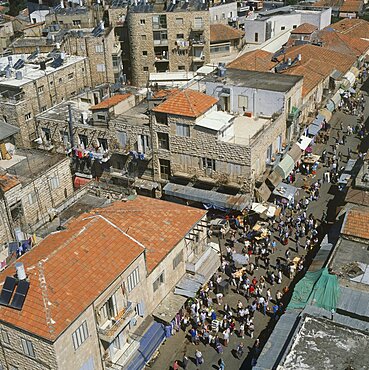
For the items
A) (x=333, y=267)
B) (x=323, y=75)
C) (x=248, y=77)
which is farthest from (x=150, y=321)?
(x=323, y=75)

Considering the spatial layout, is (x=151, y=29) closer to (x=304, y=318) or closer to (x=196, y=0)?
(x=196, y=0)

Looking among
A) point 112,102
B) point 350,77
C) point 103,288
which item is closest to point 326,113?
point 350,77

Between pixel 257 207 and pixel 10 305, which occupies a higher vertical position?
pixel 10 305

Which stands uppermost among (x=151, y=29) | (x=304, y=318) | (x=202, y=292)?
(x=151, y=29)

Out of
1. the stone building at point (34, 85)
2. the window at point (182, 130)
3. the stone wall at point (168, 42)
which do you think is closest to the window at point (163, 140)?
the window at point (182, 130)

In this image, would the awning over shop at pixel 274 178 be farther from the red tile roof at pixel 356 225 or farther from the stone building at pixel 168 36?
the stone building at pixel 168 36

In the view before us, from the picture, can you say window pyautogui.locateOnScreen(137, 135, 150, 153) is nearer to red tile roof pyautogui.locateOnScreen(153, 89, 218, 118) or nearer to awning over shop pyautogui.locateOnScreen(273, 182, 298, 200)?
red tile roof pyautogui.locateOnScreen(153, 89, 218, 118)

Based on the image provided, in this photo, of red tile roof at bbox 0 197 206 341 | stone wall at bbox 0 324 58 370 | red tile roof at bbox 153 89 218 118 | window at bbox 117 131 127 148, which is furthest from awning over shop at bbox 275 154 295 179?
stone wall at bbox 0 324 58 370

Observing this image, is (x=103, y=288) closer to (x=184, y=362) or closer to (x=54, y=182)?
(x=184, y=362)
